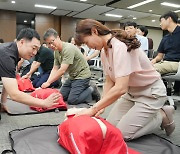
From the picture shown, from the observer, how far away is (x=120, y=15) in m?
9.70

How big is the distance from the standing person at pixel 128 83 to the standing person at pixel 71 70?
1053 millimetres

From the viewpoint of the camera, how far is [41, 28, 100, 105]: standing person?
105 inches

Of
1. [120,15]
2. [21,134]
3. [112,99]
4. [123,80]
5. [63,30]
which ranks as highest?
[120,15]

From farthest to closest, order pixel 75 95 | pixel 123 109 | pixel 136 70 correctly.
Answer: pixel 75 95, pixel 123 109, pixel 136 70

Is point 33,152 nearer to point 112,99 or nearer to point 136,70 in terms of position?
point 112,99

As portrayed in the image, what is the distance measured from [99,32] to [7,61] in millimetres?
791

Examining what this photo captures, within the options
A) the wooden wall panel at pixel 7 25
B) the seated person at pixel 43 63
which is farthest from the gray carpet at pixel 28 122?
the wooden wall panel at pixel 7 25

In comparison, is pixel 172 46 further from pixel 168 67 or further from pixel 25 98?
pixel 25 98

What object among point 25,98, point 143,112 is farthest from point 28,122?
point 143,112

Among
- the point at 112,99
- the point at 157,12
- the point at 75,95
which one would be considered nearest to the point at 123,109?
the point at 112,99

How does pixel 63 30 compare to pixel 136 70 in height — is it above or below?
above

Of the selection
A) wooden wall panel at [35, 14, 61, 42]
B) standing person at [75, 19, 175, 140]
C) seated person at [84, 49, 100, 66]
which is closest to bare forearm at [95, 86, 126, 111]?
standing person at [75, 19, 175, 140]

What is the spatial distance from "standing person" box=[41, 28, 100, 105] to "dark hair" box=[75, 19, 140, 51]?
1.23m

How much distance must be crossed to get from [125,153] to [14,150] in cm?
69
